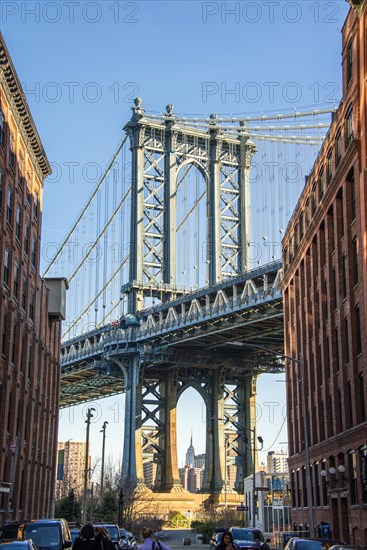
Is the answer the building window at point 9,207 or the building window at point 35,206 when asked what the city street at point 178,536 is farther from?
the building window at point 9,207

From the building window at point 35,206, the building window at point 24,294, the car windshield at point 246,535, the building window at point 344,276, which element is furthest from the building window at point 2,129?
the car windshield at point 246,535

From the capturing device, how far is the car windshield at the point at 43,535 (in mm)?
25734

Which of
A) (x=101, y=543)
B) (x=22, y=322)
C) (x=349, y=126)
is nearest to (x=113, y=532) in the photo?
(x=22, y=322)

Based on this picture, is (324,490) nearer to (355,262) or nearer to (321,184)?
(355,262)

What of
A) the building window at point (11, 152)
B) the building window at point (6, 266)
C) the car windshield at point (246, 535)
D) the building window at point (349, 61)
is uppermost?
the building window at point (349, 61)

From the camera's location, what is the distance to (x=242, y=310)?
3120 inches

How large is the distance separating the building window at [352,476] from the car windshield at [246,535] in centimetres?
551

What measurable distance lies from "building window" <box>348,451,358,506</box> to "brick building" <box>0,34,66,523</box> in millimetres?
15317

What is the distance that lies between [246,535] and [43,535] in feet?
40.3

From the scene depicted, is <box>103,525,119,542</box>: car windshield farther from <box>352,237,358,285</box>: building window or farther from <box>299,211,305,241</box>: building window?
<box>299,211,305,241</box>: building window

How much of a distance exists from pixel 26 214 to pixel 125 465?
48.6m

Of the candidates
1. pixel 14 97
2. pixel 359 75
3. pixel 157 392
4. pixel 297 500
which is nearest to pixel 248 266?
pixel 157 392

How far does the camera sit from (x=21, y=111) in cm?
5022

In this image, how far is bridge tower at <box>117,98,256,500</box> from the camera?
9456 centimetres
